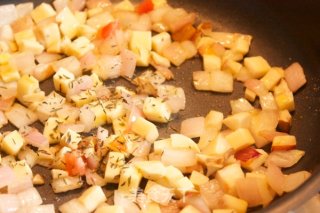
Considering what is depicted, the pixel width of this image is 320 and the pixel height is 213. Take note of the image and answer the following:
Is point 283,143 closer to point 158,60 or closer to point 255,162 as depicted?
point 255,162

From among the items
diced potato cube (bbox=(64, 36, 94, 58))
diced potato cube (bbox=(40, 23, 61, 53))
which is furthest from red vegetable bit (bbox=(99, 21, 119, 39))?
diced potato cube (bbox=(40, 23, 61, 53))

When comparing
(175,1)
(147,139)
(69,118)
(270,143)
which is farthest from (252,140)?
(175,1)

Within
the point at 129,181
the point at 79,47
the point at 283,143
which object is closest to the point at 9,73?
the point at 79,47

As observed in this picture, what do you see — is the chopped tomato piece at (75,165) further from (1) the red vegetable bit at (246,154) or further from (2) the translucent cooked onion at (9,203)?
(1) the red vegetable bit at (246,154)

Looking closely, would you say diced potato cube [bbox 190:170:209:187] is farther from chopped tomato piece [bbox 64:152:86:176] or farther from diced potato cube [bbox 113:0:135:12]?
diced potato cube [bbox 113:0:135:12]

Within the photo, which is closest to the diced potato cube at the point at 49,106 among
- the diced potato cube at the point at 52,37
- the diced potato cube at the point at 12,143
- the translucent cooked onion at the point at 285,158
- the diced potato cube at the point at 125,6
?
the diced potato cube at the point at 12,143
